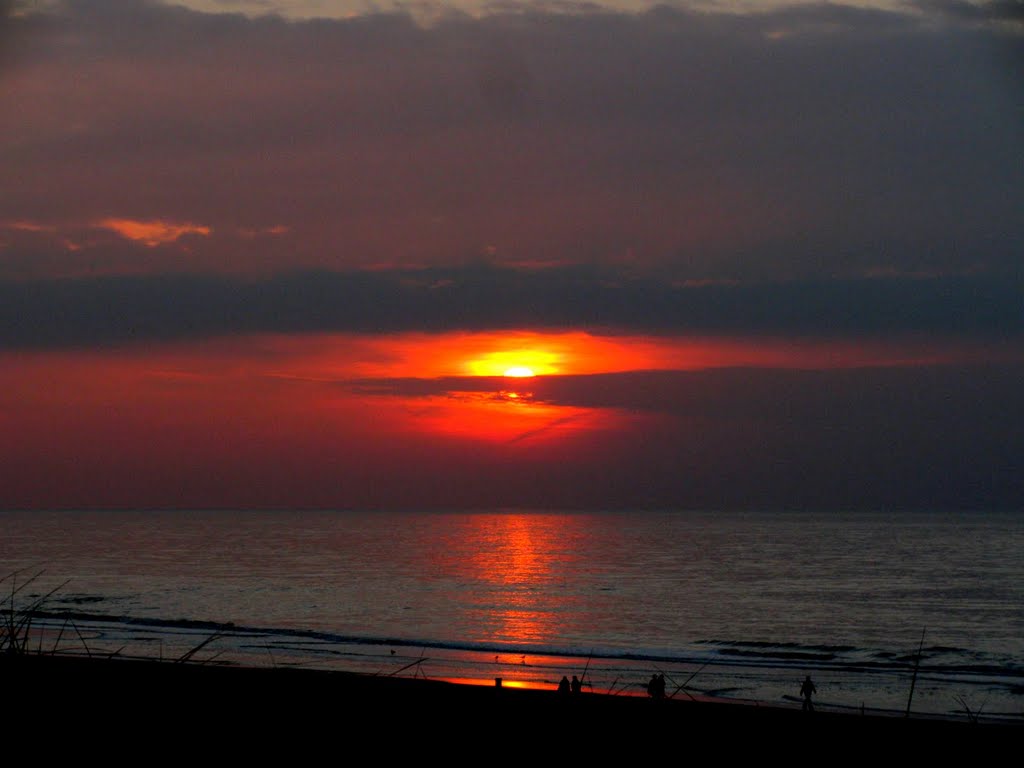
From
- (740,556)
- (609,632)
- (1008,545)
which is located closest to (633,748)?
(609,632)

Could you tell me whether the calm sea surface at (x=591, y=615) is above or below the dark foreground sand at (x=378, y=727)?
above

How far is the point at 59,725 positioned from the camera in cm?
703

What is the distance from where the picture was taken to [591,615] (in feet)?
202

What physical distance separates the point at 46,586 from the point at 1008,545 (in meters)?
127

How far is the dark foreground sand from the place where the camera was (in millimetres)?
7363

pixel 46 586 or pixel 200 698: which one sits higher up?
pixel 46 586

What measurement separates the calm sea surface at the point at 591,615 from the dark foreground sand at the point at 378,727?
823mm

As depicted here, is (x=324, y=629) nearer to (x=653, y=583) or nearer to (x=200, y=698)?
(x=653, y=583)

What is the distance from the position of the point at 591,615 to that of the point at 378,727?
174ft

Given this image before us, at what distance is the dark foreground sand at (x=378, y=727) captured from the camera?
7.36 meters

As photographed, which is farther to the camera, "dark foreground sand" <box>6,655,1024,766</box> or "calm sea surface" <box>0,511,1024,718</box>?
"calm sea surface" <box>0,511,1024,718</box>

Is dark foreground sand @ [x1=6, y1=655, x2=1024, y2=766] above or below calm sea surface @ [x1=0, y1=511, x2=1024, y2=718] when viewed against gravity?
below

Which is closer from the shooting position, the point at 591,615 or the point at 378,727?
the point at 378,727

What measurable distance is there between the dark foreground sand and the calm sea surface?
0.82 metres
